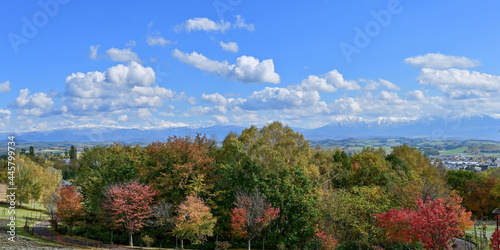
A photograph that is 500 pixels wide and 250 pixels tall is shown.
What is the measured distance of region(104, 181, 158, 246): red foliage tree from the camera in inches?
1480

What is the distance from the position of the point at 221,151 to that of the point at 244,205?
10.9m

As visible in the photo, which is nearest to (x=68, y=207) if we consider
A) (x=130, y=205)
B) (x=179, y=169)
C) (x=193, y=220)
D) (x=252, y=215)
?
(x=130, y=205)

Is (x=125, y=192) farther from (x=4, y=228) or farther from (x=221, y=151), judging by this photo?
(x=4, y=228)

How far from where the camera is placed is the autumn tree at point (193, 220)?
34.7 meters

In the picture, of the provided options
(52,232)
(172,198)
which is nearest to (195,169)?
(172,198)

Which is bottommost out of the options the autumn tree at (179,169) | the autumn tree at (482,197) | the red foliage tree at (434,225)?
the autumn tree at (482,197)

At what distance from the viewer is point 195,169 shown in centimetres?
4012

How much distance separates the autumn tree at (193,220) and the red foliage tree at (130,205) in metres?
4.63

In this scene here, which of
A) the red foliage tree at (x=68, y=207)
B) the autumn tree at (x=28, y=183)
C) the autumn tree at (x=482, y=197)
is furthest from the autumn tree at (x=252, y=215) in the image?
the autumn tree at (x=28, y=183)

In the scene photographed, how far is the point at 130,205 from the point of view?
37.7 m

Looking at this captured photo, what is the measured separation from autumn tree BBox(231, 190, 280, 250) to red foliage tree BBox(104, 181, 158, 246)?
10529mm

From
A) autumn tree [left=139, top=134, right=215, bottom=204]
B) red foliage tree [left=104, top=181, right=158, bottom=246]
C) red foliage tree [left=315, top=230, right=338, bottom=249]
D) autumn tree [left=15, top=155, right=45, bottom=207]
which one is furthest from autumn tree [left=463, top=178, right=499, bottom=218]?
autumn tree [left=15, top=155, right=45, bottom=207]

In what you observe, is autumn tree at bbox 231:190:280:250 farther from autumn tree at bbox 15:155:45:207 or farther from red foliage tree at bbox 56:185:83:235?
autumn tree at bbox 15:155:45:207

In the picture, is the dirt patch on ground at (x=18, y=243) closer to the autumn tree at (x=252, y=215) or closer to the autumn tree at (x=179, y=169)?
the autumn tree at (x=179, y=169)
